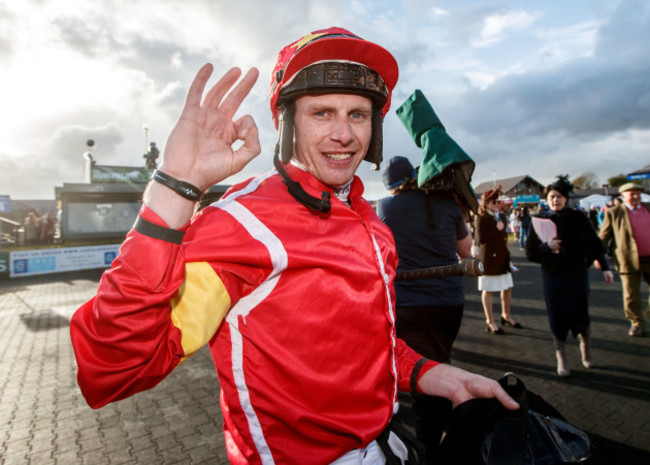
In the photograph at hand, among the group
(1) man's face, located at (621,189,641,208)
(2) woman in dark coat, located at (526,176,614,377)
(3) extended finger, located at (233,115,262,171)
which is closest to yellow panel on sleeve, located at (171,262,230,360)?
(3) extended finger, located at (233,115,262,171)

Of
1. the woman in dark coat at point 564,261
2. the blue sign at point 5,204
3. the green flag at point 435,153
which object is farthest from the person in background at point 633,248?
the blue sign at point 5,204

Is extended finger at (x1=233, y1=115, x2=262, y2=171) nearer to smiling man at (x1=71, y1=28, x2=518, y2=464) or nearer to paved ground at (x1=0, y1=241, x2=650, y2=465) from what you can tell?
smiling man at (x1=71, y1=28, x2=518, y2=464)

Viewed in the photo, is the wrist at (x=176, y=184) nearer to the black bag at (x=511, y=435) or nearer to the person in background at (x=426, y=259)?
the black bag at (x=511, y=435)

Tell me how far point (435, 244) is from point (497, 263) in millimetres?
3613

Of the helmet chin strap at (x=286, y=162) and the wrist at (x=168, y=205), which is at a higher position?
the helmet chin strap at (x=286, y=162)

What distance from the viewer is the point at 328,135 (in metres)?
1.55

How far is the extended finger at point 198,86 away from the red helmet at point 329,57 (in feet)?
1.61

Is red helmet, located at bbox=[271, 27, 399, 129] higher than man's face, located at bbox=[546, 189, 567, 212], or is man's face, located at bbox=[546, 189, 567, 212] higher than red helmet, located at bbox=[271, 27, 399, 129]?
red helmet, located at bbox=[271, 27, 399, 129]

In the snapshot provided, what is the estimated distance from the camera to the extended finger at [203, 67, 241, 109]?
3.76 ft

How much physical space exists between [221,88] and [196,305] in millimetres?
677

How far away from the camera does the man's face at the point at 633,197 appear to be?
623cm

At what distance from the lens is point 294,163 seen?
1596mm

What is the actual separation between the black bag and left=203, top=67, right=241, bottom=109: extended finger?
1.58 meters

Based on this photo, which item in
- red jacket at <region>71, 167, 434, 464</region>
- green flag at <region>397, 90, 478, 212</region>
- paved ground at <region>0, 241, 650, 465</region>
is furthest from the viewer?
paved ground at <region>0, 241, 650, 465</region>
